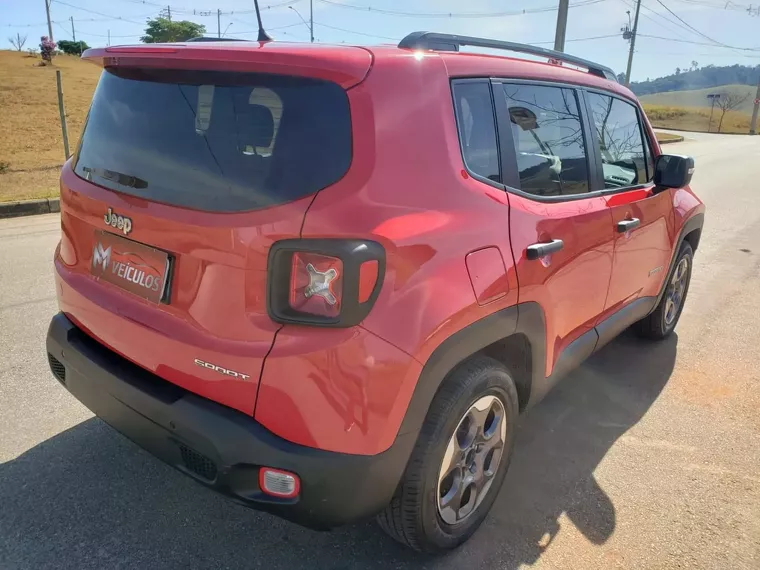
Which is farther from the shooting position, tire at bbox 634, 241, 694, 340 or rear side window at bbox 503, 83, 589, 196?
tire at bbox 634, 241, 694, 340

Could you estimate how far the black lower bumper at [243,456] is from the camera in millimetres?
1854

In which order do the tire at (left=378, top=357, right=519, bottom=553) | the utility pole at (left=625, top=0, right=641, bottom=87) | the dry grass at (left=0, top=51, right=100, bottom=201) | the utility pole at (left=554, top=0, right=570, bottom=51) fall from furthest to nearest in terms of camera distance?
the utility pole at (left=625, top=0, right=641, bottom=87) → the utility pole at (left=554, top=0, right=570, bottom=51) → the dry grass at (left=0, top=51, right=100, bottom=201) → the tire at (left=378, top=357, right=519, bottom=553)

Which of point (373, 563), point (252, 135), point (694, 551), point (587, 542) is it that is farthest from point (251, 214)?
point (694, 551)

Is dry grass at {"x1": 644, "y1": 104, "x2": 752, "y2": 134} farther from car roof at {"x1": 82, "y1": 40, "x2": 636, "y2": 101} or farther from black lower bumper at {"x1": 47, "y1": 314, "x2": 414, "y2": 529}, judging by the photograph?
black lower bumper at {"x1": 47, "y1": 314, "x2": 414, "y2": 529}

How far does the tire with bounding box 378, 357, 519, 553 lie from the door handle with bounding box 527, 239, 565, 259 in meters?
0.44

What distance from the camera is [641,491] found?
2.84 m

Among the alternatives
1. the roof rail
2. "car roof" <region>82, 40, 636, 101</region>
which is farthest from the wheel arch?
the roof rail

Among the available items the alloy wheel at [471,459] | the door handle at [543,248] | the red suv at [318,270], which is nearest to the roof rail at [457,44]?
the red suv at [318,270]

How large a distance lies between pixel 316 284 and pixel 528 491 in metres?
1.60

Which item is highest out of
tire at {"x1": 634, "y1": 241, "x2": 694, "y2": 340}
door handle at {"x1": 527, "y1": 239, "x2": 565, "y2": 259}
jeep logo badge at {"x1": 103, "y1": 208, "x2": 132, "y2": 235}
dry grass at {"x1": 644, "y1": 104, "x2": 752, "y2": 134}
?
jeep logo badge at {"x1": 103, "y1": 208, "x2": 132, "y2": 235}

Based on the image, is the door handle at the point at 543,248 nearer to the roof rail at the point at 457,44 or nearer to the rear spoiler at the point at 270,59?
the roof rail at the point at 457,44

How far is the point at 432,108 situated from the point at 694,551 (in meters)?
2.01

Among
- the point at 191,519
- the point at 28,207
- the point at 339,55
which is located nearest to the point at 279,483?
the point at 191,519

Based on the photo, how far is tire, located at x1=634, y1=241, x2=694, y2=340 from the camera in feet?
14.2
